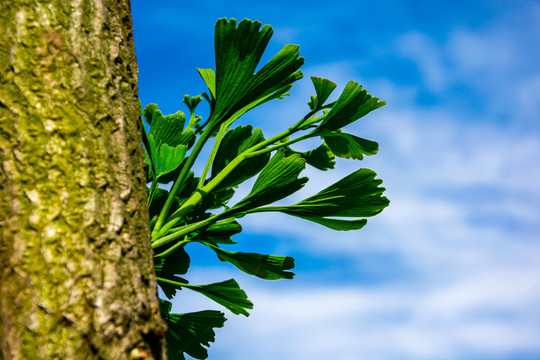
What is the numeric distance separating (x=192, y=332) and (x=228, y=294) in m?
0.20

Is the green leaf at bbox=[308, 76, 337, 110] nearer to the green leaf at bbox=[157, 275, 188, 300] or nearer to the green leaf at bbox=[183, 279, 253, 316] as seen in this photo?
the green leaf at bbox=[183, 279, 253, 316]

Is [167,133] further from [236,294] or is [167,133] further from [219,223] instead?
[236,294]

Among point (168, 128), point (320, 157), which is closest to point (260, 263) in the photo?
point (320, 157)

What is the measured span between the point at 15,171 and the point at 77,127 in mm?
134

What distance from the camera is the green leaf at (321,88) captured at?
1.60m

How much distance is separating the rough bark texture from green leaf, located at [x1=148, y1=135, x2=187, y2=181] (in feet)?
1.67

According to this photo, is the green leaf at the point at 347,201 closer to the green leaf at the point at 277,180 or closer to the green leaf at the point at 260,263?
the green leaf at the point at 277,180

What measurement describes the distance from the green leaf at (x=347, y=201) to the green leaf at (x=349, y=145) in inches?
4.7

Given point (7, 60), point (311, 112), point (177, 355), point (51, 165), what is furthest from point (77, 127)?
point (177, 355)

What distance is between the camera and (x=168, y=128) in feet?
5.50

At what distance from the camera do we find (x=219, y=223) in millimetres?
1639

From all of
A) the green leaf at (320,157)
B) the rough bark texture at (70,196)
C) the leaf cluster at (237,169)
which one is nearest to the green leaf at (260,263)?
the leaf cluster at (237,169)

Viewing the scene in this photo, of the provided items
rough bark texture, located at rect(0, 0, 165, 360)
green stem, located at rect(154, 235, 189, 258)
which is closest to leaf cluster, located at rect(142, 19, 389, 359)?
green stem, located at rect(154, 235, 189, 258)

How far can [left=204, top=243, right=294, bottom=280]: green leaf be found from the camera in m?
1.67
